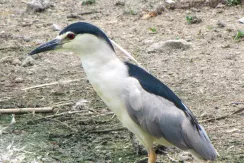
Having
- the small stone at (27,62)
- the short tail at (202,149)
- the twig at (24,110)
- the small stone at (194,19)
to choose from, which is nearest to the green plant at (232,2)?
the small stone at (194,19)

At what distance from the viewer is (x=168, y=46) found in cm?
834

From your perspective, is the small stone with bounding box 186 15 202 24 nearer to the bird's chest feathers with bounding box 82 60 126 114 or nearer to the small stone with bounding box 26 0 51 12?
the small stone with bounding box 26 0 51 12

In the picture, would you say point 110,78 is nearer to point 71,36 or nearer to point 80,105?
point 71,36

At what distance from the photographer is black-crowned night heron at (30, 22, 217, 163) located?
217 inches

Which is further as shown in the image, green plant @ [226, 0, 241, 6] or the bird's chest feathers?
green plant @ [226, 0, 241, 6]

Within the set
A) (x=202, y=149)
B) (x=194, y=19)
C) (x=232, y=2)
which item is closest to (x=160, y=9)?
(x=194, y=19)

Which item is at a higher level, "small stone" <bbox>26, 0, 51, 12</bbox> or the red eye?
the red eye

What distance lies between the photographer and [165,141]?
5629mm

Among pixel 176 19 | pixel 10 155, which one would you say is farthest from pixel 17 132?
pixel 176 19

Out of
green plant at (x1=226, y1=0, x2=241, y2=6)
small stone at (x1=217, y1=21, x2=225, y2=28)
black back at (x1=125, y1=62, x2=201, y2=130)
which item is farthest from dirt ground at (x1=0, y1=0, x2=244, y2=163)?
black back at (x1=125, y1=62, x2=201, y2=130)

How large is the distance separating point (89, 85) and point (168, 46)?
1.17 m

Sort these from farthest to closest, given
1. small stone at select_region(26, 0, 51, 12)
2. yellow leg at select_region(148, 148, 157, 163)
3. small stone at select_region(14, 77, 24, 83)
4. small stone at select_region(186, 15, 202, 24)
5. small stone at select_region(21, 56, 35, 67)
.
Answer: small stone at select_region(26, 0, 51, 12), small stone at select_region(186, 15, 202, 24), small stone at select_region(21, 56, 35, 67), small stone at select_region(14, 77, 24, 83), yellow leg at select_region(148, 148, 157, 163)

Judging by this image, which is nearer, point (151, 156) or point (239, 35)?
point (151, 156)

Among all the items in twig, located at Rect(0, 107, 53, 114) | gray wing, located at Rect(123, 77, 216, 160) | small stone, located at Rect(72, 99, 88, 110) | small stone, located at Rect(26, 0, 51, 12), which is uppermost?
gray wing, located at Rect(123, 77, 216, 160)
